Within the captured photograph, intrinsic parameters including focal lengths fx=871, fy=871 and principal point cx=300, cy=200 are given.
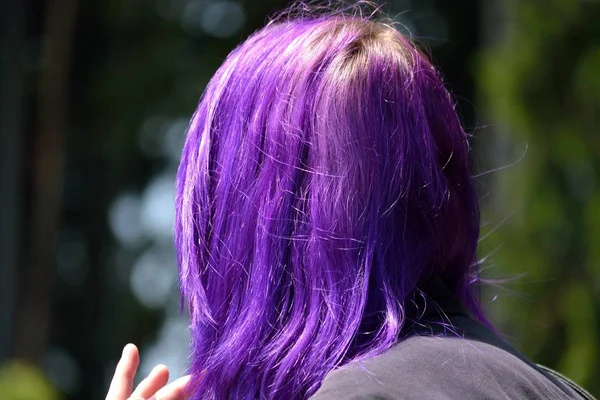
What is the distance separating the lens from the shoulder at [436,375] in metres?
0.96

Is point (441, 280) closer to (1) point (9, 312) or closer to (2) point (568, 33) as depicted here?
(2) point (568, 33)

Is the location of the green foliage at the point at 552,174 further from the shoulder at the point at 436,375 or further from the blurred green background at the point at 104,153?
the shoulder at the point at 436,375

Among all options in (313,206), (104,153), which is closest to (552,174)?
(313,206)

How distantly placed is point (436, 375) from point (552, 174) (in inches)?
67.4

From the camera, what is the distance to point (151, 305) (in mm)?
3662

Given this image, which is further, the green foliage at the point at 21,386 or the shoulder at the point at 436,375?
the green foliage at the point at 21,386

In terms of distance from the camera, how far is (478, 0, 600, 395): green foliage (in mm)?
2545

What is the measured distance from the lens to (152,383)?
3.90ft

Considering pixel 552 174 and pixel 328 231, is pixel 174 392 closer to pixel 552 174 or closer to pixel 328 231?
pixel 328 231

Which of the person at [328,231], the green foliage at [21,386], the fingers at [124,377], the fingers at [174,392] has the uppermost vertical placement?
the person at [328,231]

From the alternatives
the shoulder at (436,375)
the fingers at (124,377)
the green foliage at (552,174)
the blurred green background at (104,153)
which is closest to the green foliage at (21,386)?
the blurred green background at (104,153)

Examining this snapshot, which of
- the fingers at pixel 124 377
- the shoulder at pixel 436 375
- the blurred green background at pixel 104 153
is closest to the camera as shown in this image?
the shoulder at pixel 436 375

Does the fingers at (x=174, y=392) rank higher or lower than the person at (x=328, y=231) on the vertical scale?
lower

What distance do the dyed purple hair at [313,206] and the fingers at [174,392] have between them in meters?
0.03
